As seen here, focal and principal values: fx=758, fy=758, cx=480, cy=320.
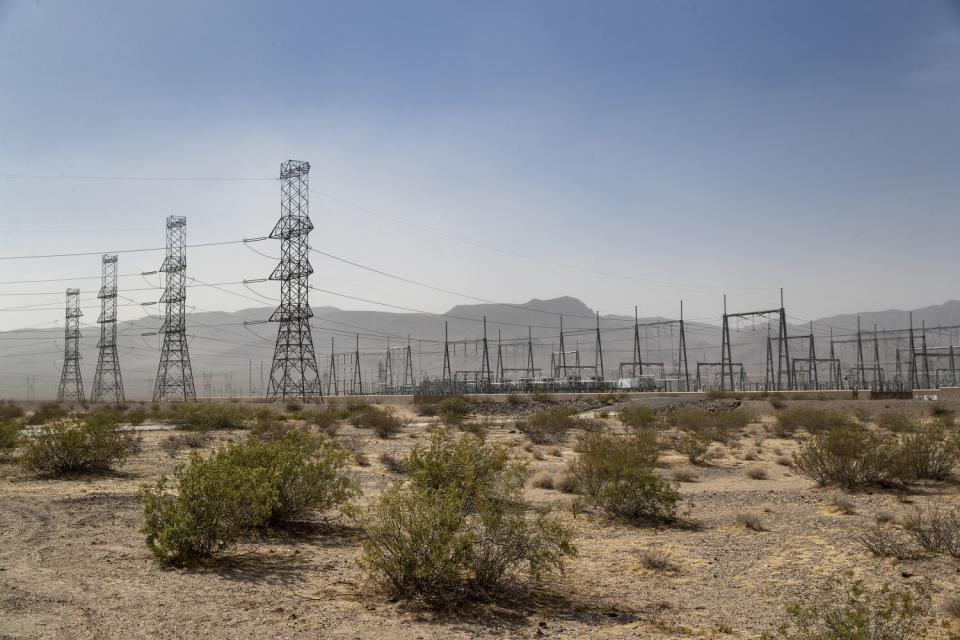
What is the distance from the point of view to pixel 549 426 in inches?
1444

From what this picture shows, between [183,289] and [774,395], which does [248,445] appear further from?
[183,289]

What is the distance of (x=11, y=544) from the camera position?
35.8 ft

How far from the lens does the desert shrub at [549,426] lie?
110ft

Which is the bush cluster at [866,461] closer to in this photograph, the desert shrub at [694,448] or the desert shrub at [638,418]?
the desert shrub at [694,448]

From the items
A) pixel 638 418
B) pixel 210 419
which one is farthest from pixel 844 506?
pixel 210 419

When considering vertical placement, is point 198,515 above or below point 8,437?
below

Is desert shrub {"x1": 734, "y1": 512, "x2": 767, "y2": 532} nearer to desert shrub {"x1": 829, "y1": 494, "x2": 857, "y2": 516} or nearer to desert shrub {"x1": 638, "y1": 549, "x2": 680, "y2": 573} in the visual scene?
desert shrub {"x1": 829, "y1": 494, "x2": 857, "y2": 516}

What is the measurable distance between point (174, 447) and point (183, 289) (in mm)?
47085

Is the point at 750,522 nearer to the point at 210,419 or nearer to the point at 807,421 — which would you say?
the point at 807,421

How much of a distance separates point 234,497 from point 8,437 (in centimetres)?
1562

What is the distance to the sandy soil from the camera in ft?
24.7

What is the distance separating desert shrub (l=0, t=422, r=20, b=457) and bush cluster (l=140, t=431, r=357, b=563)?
477 inches

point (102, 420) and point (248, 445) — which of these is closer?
point (248, 445)

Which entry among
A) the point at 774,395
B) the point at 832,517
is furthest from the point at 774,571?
the point at 774,395
